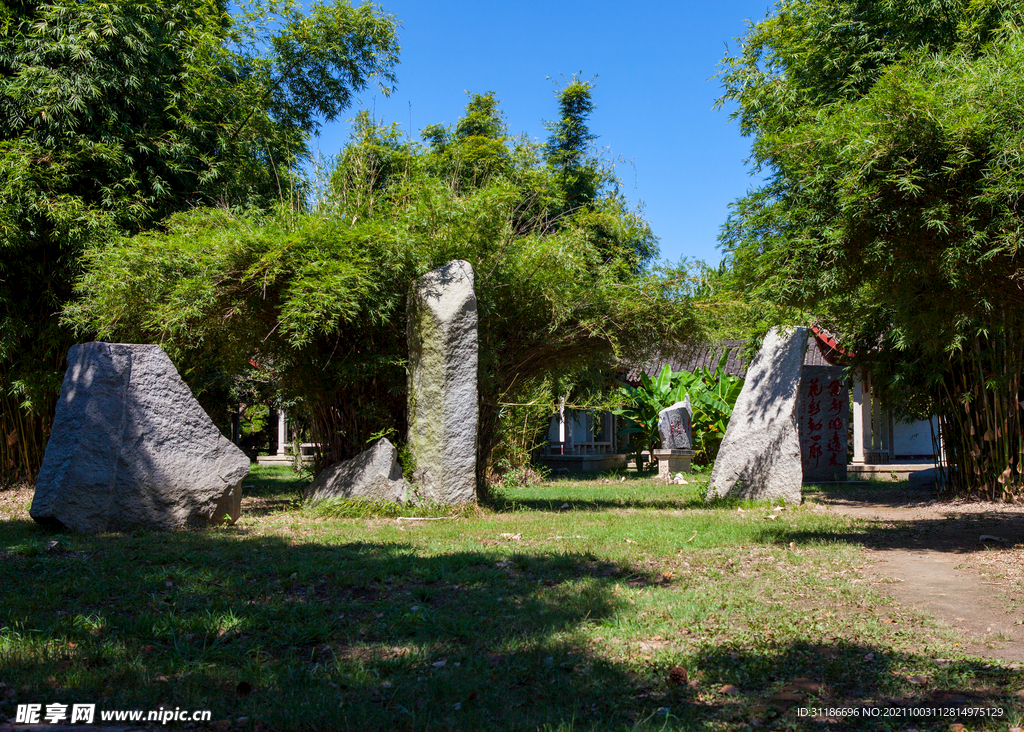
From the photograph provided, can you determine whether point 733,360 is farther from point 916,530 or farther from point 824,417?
point 916,530

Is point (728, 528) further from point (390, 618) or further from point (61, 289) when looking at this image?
point (61, 289)

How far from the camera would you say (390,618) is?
4.16 meters

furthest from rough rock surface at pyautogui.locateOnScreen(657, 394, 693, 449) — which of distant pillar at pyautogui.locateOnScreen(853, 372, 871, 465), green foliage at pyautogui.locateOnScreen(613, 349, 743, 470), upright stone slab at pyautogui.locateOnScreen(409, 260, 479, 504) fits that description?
upright stone slab at pyautogui.locateOnScreen(409, 260, 479, 504)

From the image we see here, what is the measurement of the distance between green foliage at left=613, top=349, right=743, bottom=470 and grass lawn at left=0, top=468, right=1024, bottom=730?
1048 centimetres

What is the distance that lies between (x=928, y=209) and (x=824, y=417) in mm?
10633

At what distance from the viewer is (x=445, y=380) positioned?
8.37m

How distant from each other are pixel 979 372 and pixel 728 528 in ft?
16.3

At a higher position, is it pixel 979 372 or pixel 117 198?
pixel 117 198

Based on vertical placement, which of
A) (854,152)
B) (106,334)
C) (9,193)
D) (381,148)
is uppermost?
(381,148)

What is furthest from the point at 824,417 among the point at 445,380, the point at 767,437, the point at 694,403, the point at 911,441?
the point at 445,380

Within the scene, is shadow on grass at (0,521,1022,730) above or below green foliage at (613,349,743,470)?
below

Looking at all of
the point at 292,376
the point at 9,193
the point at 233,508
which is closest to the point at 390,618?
the point at 233,508

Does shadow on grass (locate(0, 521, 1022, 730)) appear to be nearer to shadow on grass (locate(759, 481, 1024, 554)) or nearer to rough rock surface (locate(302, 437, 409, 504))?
shadow on grass (locate(759, 481, 1024, 554))

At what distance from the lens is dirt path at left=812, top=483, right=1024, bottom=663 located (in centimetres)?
409
